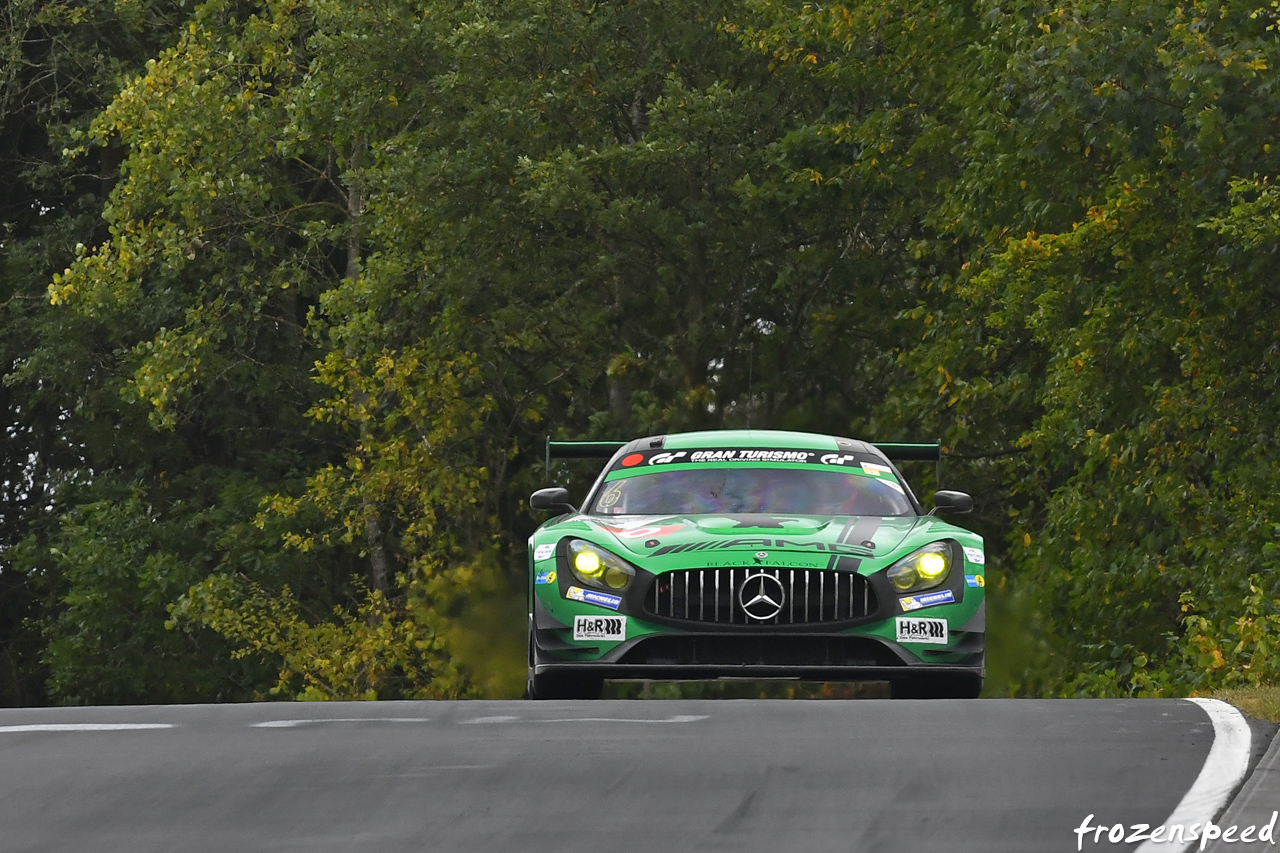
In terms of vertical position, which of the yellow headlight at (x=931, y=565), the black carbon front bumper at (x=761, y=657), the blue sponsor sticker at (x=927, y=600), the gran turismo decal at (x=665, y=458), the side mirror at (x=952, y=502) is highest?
the gran turismo decal at (x=665, y=458)

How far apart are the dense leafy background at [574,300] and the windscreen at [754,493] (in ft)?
9.73

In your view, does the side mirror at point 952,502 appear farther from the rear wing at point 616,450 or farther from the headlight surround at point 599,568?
the headlight surround at point 599,568

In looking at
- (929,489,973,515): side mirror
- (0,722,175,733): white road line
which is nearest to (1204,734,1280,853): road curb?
(929,489,973,515): side mirror

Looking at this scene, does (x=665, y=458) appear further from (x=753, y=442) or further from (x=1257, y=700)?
(x=1257, y=700)

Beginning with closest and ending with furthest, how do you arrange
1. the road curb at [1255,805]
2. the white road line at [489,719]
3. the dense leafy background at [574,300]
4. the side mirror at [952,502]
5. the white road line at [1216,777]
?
the road curb at [1255,805] → the white road line at [1216,777] → the white road line at [489,719] → the side mirror at [952,502] → the dense leafy background at [574,300]

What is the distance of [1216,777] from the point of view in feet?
27.0

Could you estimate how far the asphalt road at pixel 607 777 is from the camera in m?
7.34

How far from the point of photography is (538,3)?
28.5 metres

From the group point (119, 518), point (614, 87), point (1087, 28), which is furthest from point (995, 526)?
point (119, 518)

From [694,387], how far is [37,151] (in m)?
14.3

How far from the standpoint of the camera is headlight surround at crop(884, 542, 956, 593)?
1171 centimetres

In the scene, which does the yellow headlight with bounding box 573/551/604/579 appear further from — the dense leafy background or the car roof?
the dense leafy background

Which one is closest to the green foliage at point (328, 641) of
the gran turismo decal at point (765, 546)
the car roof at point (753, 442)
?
the car roof at point (753, 442)

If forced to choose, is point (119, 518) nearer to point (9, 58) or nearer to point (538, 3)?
point (9, 58)
